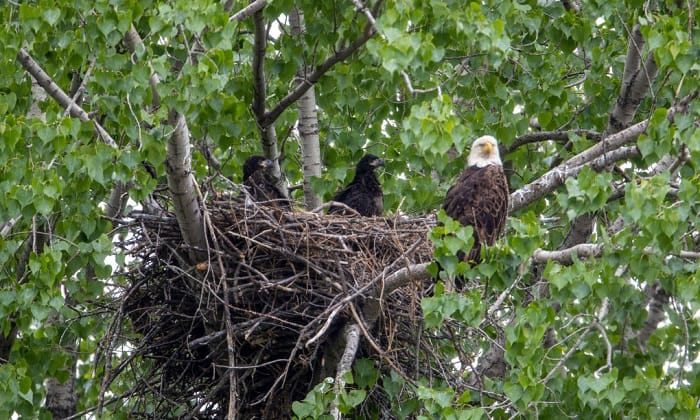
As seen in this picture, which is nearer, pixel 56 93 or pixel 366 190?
pixel 56 93

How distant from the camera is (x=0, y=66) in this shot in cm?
583

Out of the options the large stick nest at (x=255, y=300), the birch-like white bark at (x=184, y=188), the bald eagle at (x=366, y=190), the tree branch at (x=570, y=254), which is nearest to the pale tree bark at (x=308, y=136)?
the bald eagle at (x=366, y=190)

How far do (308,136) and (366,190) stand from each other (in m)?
0.63

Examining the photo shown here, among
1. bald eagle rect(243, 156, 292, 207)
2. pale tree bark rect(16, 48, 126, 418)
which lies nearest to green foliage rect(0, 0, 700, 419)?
pale tree bark rect(16, 48, 126, 418)

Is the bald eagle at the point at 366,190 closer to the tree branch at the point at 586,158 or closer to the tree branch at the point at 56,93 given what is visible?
the tree branch at the point at 586,158

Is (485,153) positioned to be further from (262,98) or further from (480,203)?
(262,98)

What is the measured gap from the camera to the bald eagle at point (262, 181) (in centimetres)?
759

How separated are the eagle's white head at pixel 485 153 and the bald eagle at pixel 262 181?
130 cm

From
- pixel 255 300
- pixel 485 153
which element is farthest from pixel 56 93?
pixel 485 153

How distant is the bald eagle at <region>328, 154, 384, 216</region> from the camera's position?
8055 millimetres

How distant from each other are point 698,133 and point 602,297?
0.86m

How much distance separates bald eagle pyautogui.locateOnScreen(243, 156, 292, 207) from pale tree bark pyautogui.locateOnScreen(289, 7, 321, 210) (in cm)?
22

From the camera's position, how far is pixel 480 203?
22.2 ft

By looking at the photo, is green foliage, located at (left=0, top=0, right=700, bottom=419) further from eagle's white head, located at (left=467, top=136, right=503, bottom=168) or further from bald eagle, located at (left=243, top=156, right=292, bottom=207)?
bald eagle, located at (left=243, top=156, right=292, bottom=207)
